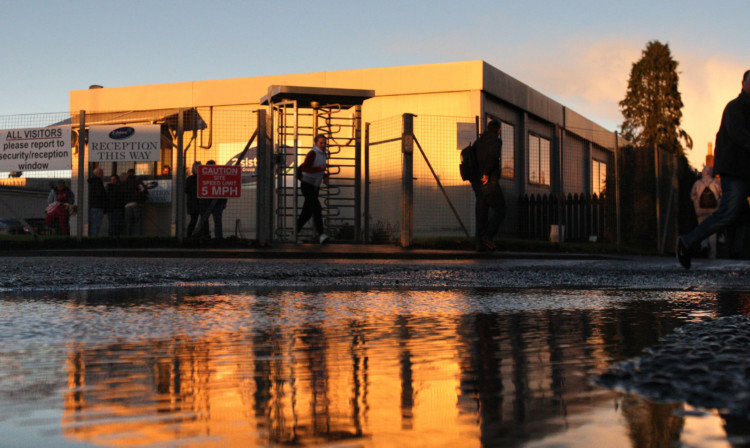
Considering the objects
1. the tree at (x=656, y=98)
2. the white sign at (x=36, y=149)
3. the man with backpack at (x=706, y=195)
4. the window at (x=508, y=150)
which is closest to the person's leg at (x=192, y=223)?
the white sign at (x=36, y=149)

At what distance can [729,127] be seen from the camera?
787 centimetres

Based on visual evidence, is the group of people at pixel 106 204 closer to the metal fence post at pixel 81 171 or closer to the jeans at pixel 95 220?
the jeans at pixel 95 220

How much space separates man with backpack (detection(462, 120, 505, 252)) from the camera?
1430cm

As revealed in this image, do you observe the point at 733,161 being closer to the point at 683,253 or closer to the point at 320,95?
the point at 683,253

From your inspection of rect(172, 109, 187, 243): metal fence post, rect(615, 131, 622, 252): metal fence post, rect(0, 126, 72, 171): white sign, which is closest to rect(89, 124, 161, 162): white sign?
rect(0, 126, 72, 171): white sign

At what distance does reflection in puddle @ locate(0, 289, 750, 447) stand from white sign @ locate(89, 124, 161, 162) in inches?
465

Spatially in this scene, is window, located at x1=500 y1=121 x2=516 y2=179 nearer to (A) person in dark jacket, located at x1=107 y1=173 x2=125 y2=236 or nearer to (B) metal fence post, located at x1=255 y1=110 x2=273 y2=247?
(B) metal fence post, located at x1=255 y1=110 x2=273 y2=247

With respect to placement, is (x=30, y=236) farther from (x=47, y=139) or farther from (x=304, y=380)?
(x=304, y=380)

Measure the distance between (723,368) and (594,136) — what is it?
2960 centimetres

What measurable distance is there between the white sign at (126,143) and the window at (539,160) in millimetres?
13711

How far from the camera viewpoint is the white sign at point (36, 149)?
1697cm

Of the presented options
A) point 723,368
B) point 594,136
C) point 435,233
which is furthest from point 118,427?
point 594,136

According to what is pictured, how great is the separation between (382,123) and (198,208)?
4905mm

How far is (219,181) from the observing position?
54.7 ft
